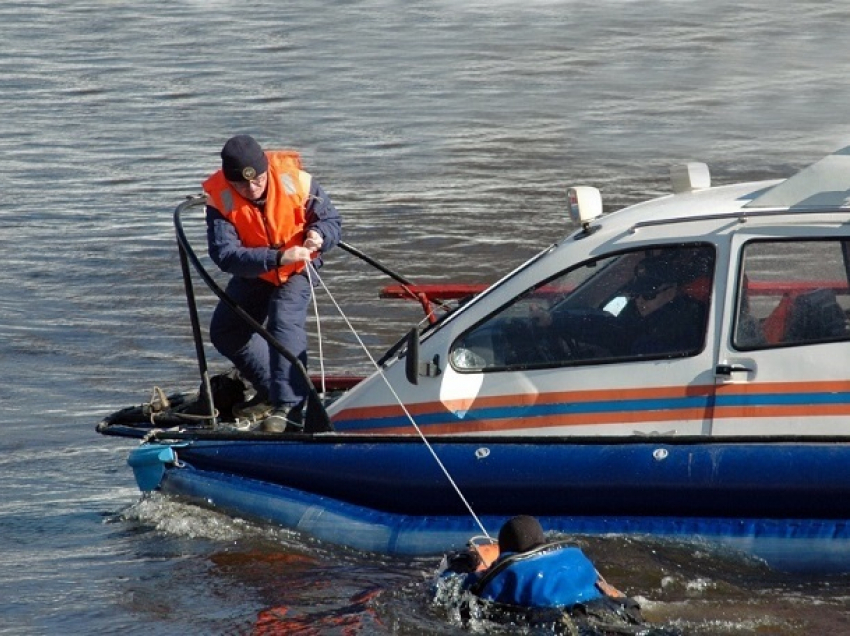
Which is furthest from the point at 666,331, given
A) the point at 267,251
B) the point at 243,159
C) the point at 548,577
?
the point at 243,159

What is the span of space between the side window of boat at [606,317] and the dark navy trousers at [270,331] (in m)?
1.02

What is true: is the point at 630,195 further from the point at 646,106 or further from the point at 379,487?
the point at 379,487

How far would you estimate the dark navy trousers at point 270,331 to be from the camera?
775 cm

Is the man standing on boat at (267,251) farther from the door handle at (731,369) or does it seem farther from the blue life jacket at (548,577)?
the door handle at (731,369)

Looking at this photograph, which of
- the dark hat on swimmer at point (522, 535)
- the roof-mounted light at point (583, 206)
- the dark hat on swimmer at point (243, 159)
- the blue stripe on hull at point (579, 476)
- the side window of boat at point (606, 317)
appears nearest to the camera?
the dark hat on swimmer at point (522, 535)

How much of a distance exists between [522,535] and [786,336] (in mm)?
1488

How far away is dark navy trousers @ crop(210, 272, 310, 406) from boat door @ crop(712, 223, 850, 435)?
214cm

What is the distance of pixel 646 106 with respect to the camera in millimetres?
17656

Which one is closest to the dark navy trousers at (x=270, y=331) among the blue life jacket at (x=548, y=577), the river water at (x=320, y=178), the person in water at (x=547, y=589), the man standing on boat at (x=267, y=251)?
the man standing on boat at (x=267, y=251)

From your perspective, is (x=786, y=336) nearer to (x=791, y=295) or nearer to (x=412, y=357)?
(x=791, y=295)

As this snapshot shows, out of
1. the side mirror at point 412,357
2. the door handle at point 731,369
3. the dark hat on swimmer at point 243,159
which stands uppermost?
the dark hat on swimmer at point 243,159

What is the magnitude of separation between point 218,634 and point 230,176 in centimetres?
213

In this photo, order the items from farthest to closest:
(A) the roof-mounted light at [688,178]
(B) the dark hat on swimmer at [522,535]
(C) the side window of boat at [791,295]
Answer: (A) the roof-mounted light at [688,178] → (C) the side window of boat at [791,295] → (B) the dark hat on swimmer at [522,535]

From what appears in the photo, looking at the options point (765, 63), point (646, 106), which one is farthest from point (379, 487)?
point (765, 63)
